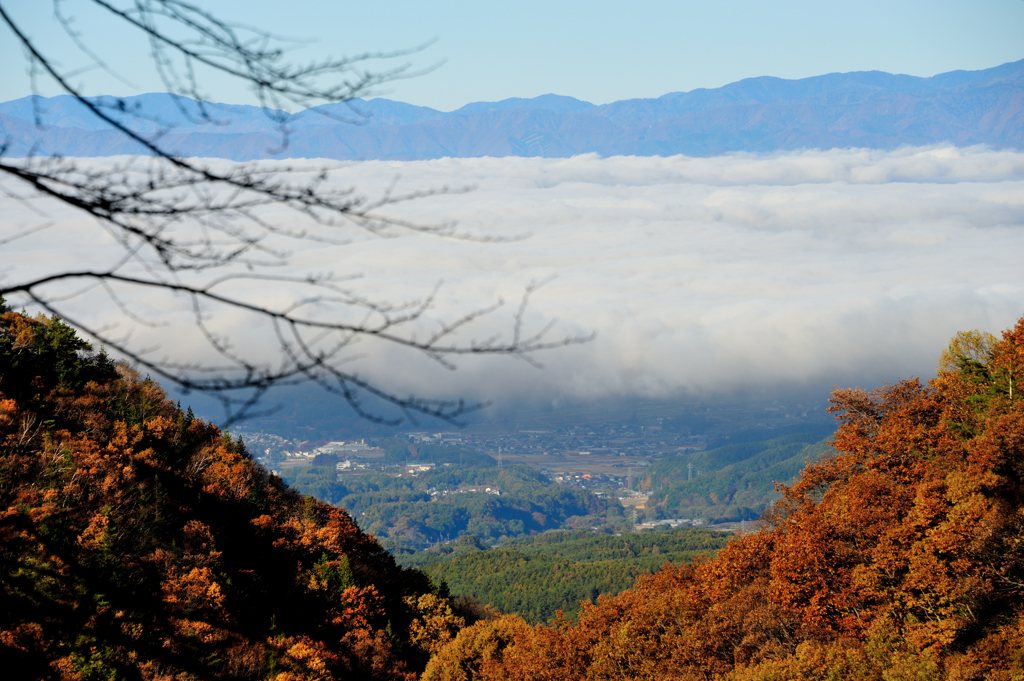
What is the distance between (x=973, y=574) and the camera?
25.6 m

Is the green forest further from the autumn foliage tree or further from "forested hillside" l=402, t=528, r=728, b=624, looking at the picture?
"forested hillside" l=402, t=528, r=728, b=624

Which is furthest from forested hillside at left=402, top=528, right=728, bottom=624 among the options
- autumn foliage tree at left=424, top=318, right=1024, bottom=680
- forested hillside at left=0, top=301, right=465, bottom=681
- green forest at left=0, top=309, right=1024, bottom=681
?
autumn foliage tree at left=424, top=318, right=1024, bottom=680

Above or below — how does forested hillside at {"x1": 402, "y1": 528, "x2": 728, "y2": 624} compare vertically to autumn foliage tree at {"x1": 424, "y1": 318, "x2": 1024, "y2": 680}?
below

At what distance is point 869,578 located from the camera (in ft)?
93.2

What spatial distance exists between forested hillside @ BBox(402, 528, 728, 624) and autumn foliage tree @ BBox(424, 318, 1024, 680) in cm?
5871

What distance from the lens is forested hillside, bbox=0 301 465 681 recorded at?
103 ft

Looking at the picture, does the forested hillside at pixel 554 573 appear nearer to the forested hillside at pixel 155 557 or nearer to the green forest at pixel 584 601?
the forested hillside at pixel 155 557

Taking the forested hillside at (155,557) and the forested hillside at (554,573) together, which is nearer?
the forested hillside at (155,557)

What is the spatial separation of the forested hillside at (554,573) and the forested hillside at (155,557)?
46.3 meters

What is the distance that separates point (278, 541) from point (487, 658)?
2090cm

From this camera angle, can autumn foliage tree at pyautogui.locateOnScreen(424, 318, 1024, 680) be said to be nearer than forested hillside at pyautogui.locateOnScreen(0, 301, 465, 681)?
Yes

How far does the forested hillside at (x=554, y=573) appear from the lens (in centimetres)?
11144

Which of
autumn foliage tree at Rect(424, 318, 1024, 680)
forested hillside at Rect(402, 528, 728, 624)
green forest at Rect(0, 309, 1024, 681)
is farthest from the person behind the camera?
forested hillside at Rect(402, 528, 728, 624)

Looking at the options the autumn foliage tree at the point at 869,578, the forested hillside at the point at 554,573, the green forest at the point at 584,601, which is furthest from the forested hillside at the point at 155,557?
the forested hillside at the point at 554,573
